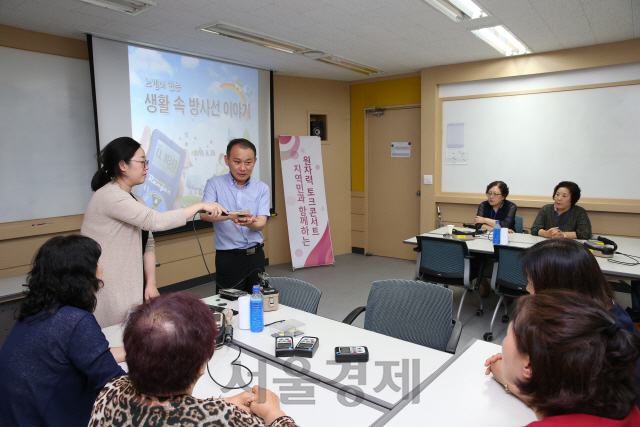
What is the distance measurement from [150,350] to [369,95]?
244 inches

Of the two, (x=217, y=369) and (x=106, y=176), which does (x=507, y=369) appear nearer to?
(x=217, y=369)

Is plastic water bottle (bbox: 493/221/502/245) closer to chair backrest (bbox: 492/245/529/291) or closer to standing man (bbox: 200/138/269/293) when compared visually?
chair backrest (bbox: 492/245/529/291)

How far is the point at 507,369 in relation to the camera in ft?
3.74

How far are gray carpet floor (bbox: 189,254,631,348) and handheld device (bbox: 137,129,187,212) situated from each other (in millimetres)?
1092

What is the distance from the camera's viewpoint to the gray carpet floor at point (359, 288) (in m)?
3.94

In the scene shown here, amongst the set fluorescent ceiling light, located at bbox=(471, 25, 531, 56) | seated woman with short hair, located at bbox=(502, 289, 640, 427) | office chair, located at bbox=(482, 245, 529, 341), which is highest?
fluorescent ceiling light, located at bbox=(471, 25, 531, 56)

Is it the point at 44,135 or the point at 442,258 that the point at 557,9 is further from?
the point at 44,135

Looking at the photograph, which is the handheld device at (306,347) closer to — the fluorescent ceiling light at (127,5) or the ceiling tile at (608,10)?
the fluorescent ceiling light at (127,5)

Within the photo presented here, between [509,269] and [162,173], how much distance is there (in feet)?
11.9

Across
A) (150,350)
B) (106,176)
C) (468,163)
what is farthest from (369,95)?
(150,350)

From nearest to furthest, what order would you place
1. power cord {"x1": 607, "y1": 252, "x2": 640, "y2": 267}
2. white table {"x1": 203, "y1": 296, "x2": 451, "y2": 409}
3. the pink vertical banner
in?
1. white table {"x1": 203, "y1": 296, "x2": 451, "y2": 409}
2. power cord {"x1": 607, "y1": 252, "x2": 640, "y2": 267}
3. the pink vertical banner

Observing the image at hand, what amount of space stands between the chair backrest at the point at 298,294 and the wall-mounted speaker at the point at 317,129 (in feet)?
13.8

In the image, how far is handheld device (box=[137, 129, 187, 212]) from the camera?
4395mm

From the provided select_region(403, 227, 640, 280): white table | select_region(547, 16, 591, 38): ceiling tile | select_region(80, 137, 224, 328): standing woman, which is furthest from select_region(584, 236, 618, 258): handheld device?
select_region(80, 137, 224, 328): standing woman
